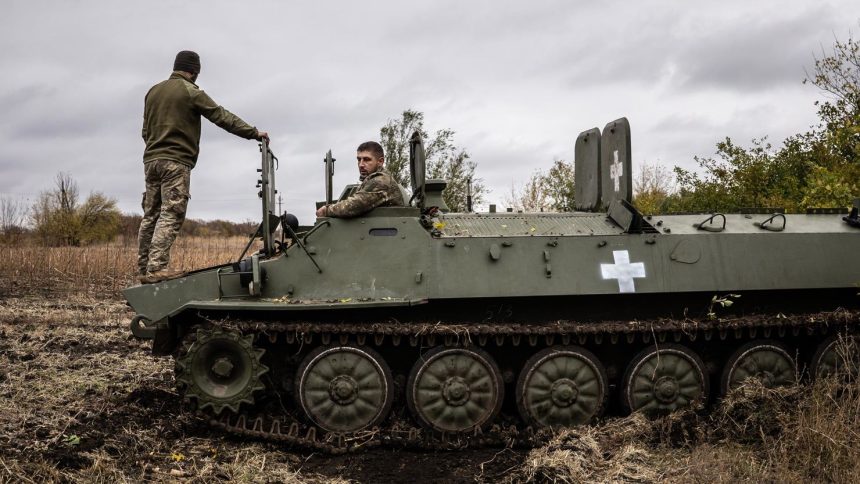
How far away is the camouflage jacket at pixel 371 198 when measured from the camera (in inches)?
281

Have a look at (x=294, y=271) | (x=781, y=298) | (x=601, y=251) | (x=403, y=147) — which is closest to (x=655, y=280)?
(x=601, y=251)

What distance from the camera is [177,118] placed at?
766cm

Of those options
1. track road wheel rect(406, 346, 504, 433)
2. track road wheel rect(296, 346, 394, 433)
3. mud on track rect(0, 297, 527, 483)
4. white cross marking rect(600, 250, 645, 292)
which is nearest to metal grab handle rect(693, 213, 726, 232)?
white cross marking rect(600, 250, 645, 292)

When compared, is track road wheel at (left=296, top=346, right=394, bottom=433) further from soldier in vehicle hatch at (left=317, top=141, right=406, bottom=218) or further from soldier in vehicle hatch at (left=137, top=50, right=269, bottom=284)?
soldier in vehicle hatch at (left=137, top=50, right=269, bottom=284)

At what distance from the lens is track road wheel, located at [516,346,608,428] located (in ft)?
23.6

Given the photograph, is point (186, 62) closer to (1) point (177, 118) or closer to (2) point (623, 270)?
(1) point (177, 118)

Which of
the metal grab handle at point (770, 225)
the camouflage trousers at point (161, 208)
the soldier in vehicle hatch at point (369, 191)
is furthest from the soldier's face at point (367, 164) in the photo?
the metal grab handle at point (770, 225)

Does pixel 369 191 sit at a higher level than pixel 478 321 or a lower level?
higher

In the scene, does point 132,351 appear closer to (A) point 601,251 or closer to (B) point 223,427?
(B) point 223,427

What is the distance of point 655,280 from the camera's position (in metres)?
7.32

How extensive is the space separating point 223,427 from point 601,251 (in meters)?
3.84

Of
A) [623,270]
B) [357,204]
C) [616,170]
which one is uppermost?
[616,170]

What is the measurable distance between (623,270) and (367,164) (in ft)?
9.04

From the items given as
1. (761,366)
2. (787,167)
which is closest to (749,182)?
(787,167)
